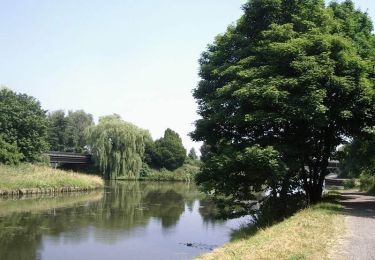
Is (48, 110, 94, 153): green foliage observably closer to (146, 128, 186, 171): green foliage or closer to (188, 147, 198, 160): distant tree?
(146, 128, 186, 171): green foliage

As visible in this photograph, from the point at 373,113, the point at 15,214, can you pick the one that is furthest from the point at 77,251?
Answer: the point at 373,113

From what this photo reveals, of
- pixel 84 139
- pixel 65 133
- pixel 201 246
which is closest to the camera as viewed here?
pixel 201 246

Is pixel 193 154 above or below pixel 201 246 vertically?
above

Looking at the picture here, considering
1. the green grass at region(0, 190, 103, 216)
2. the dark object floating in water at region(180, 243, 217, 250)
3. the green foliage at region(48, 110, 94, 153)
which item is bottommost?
the dark object floating in water at region(180, 243, 217, 250)

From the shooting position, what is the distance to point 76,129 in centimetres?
9481

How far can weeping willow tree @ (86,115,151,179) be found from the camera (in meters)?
60.0

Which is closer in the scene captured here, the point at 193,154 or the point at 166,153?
the point at 166,153

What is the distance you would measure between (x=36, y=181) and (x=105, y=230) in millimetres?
20350

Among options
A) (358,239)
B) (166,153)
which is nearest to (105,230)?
(358,239)

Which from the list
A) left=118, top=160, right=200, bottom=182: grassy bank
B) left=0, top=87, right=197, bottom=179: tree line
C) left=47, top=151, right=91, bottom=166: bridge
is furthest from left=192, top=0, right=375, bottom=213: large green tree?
left=118, top=160, right=200, bottom=182: grassy bank

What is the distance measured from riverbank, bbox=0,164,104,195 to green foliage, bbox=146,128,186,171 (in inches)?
1288

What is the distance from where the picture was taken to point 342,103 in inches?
746

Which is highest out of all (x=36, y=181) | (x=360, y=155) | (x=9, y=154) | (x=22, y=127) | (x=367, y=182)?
(x=22, y=127)

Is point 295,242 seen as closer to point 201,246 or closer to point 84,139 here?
point 201,246
